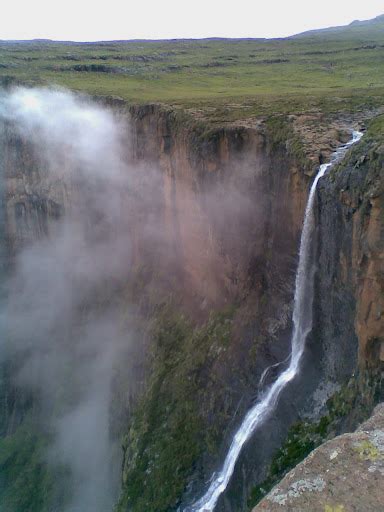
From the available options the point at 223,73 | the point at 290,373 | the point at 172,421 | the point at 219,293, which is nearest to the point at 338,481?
the point at 290,373

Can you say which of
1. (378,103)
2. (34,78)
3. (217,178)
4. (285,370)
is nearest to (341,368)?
(285,370)

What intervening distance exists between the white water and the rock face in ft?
31.7

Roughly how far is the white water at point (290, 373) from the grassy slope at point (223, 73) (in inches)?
333

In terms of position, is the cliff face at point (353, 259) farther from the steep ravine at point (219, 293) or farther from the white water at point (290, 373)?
the white water at point (290, 373)

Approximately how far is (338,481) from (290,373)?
10.5m

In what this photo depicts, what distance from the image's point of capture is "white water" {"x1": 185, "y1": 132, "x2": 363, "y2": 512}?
1683 centimetres

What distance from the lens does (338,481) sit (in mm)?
6688

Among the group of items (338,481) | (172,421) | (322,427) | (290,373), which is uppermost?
(338,481)

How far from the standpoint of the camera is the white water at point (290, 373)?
1683 centimetres

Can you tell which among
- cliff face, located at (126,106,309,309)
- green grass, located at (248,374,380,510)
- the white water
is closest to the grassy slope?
cliff face, located at (126,106,309,309)

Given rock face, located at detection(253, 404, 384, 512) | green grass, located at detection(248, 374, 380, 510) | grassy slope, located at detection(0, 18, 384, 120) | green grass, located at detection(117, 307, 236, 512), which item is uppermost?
grassy slope, located at detection(0, 18, 384, 120)

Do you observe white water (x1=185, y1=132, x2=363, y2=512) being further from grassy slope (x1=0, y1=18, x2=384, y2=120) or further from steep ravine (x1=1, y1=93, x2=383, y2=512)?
grassy slope (x1=0, y1=18, x2=384, y2=120)

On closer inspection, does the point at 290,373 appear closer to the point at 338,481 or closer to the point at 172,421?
the point at 172,421

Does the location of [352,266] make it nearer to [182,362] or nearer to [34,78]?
[182,362]
